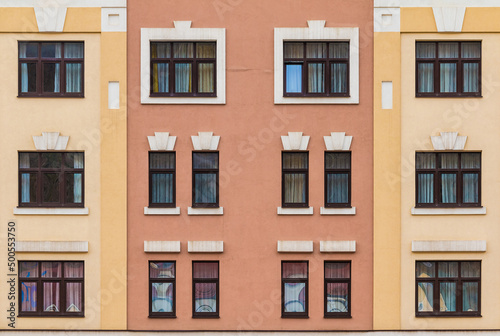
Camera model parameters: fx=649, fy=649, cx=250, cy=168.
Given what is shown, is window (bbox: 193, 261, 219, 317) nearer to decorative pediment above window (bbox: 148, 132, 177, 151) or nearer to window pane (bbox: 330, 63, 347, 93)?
decorative pediment above window (bbox: 148, 132, 177, 151)

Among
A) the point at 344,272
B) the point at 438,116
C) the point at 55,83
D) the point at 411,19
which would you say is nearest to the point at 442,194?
the point at 438,116

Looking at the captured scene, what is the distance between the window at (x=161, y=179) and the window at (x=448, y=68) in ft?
24.9

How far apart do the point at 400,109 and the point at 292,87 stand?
3212 mm

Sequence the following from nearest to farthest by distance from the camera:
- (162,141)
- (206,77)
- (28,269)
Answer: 1. (162,141)
2. (28,269)
3. (206,77)

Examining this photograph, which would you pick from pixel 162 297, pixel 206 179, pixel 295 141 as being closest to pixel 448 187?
pixel 295 141

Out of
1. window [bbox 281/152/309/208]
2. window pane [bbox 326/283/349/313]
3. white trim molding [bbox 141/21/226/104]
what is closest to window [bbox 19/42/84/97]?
white trim molding [bbox 141/21/226/104]

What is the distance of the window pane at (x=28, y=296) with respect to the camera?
19031mm

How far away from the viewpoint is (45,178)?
62.6 ft

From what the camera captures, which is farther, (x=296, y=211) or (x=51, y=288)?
(x=51, y=288)

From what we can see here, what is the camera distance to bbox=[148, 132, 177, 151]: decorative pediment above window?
61.9 feet

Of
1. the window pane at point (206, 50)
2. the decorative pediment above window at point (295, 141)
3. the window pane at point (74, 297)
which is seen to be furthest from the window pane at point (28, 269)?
the decorative pediment above window at point (295, 141)

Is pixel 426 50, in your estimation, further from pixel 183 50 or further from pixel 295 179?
pixel 183 50

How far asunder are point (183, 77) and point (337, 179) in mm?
5464

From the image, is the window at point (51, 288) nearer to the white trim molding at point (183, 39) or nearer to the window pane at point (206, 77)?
the white trim molding at point (183, 39)
